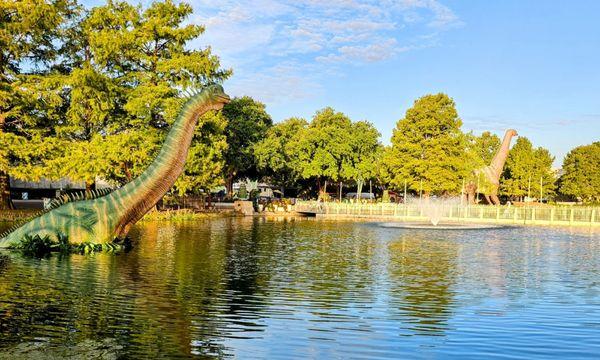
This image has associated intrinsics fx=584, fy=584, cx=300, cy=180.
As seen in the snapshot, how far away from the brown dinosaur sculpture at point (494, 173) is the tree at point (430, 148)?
367 inches

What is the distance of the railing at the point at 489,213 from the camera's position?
42.5m

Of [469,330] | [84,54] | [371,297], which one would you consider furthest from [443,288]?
[84,54]

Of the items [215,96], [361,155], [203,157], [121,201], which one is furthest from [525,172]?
[121,201]

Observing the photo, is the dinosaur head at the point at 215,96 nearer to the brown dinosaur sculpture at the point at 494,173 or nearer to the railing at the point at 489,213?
the railing at the point at 489,213

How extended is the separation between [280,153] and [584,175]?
4505 cm

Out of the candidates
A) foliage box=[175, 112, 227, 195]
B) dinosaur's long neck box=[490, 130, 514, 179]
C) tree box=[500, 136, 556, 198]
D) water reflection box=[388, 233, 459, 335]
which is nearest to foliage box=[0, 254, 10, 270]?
water reflection box=[388, 233, 459, 335]

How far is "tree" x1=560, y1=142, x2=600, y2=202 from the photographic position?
274 ft

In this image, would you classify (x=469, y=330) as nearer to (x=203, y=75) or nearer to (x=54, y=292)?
(x=54, y=292)

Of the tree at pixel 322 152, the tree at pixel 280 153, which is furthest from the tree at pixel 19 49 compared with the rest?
the tree at pixel 322 152

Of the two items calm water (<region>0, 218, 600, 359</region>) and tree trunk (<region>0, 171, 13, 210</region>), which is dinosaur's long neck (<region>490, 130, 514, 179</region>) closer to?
calm water (<region>0, 218, 600, 359</region>)

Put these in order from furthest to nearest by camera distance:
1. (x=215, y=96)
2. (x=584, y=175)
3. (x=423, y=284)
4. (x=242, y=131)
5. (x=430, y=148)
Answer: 1. (x=584, y=175)
2. (x=242, y=131)
3. (x=430, y=148)
4. (x=215, y=96)
5. (x=423, y=284)

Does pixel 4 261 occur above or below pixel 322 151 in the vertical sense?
below

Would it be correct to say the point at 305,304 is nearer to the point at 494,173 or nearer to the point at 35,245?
the point at 35,245

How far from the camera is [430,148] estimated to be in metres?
61.6
